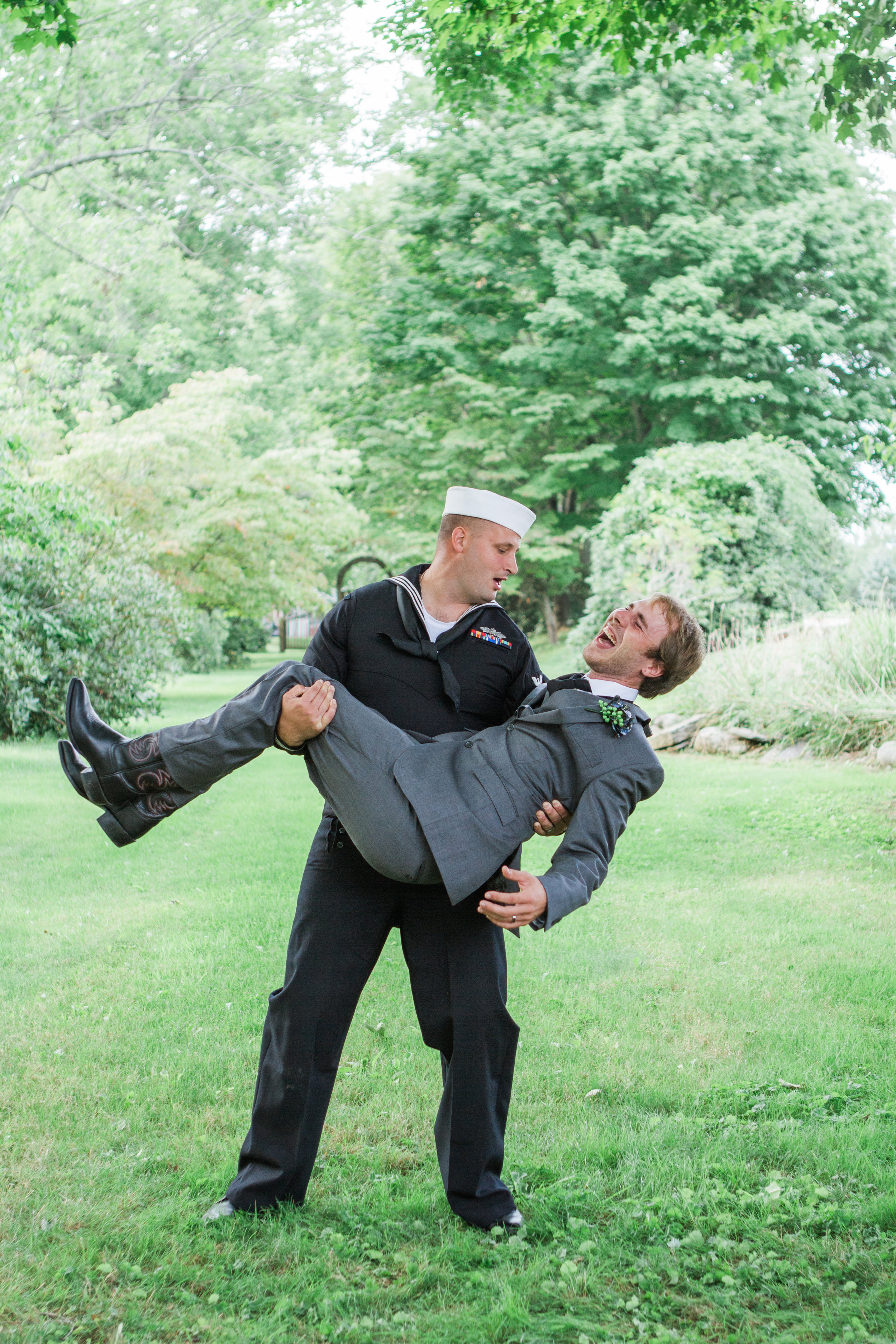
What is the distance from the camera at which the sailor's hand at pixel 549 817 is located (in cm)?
322

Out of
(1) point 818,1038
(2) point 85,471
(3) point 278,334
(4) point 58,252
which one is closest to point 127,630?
(2) point 85,471

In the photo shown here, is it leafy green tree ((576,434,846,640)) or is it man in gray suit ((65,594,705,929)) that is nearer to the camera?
man in gray suit ((65,594,705,929))

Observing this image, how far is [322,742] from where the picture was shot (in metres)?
3.25

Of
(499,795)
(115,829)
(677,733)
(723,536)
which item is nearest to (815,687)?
(677,733)

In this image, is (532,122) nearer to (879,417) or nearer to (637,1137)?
(879,417)

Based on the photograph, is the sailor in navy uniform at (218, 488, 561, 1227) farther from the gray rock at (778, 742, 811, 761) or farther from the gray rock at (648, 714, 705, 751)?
the gray rock at (648, 714, 705, 751)

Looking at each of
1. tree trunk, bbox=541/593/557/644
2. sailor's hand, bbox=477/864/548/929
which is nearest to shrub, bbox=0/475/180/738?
sailor's hand, bbox=477/864/548/929

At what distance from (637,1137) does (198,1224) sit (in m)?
1.55

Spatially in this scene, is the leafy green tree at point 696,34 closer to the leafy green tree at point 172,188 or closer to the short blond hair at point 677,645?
the short blond hair at point 677,645

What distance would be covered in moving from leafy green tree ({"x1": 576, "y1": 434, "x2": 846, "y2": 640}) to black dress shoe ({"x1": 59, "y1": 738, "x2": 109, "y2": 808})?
13026mm

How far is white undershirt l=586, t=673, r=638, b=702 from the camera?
339 centimetres

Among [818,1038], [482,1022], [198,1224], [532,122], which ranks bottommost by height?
[818,1038]

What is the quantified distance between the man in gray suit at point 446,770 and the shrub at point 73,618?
9.68 metres

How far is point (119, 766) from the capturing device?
3.29 meters
